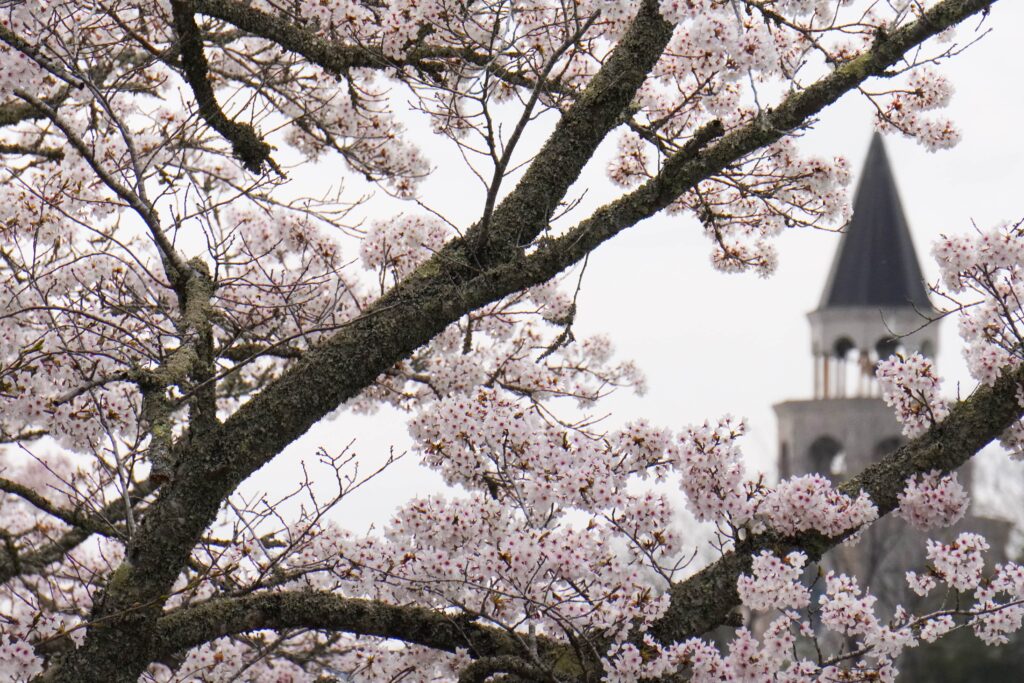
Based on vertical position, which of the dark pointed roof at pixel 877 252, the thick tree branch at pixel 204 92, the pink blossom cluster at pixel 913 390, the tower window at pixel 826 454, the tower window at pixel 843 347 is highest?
the dark pointed roof at pixel 877 252

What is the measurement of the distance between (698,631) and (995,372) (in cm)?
177

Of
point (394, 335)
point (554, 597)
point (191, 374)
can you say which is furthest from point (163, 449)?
point (554, 597)

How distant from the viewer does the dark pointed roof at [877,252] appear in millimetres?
55875

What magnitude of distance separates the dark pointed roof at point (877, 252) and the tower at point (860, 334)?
0.12ft

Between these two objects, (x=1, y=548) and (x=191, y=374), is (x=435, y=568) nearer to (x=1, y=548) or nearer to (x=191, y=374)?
(x=191, y=374)

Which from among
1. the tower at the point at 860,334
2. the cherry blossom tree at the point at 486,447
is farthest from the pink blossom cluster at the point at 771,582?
the tower at the point at 860,334

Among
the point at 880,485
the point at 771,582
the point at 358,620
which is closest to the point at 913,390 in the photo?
the point at 880,485

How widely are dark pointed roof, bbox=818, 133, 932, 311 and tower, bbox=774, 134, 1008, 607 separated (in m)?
0.04

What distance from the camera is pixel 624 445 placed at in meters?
6.63

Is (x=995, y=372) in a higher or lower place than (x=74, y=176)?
lower

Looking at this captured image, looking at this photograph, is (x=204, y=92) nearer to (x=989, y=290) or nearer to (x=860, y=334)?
(x=989, y=290)

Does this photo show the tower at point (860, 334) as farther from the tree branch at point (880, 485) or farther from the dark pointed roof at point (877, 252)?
the tree branch at point (880, 485)

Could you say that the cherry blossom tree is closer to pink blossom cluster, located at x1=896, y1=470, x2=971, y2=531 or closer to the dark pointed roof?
pink blossom cluster, located at x1=896, y1=470, x2=971, y2=531

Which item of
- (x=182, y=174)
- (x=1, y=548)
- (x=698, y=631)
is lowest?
(x=698, y=631)
